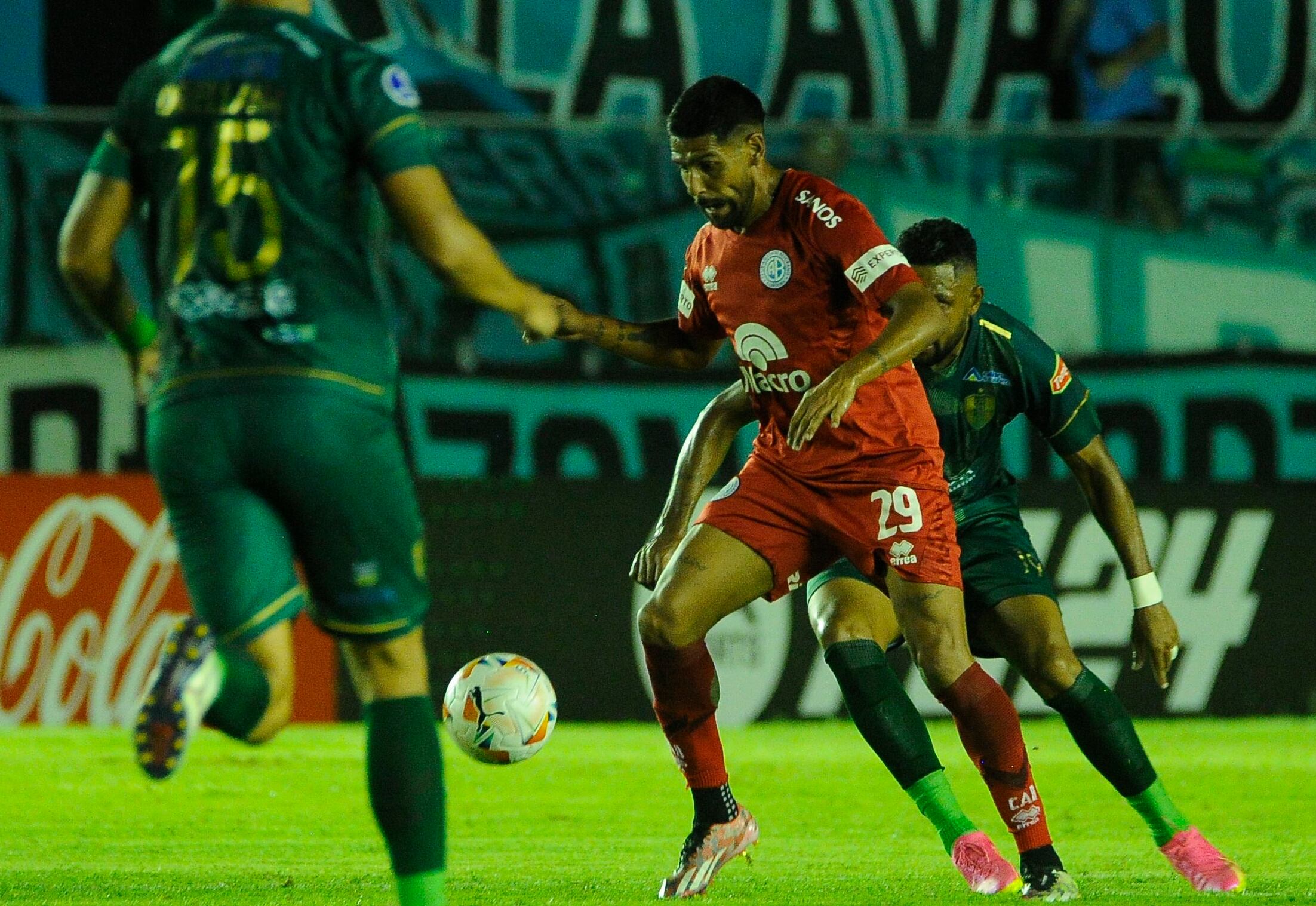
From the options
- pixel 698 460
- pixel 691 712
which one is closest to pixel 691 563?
pixel 691 712

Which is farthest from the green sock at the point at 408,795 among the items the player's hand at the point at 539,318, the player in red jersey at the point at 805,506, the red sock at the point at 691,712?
the red sock at the point at 691,712

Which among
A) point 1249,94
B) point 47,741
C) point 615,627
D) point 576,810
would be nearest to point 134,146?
point 576,810

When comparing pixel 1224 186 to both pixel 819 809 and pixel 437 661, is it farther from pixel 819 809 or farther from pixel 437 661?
pixel 819 809

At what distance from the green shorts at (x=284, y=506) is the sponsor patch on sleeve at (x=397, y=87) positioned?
0.52 metres

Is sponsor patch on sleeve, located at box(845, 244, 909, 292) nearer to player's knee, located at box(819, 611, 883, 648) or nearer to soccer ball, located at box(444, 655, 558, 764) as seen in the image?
player's knee, located at box(819, 611, 883, 648)

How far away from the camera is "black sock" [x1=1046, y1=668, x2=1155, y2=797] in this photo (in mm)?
4766

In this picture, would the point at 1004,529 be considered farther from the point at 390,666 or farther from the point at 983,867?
the point at 390,666

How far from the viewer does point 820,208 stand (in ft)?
14.9

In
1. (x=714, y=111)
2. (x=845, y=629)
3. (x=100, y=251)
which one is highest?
(x=714, y=111)

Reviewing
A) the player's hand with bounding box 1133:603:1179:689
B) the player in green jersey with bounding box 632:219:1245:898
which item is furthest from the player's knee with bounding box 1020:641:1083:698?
the player's hand with bounding box 1133:603:1179:689

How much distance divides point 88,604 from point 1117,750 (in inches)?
233

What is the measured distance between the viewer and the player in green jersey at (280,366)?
3.26 m

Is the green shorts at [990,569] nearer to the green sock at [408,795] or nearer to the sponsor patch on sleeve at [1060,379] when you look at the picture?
the sponsor patch on sleeve at [1060,379]

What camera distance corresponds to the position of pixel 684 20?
45.3 ft
